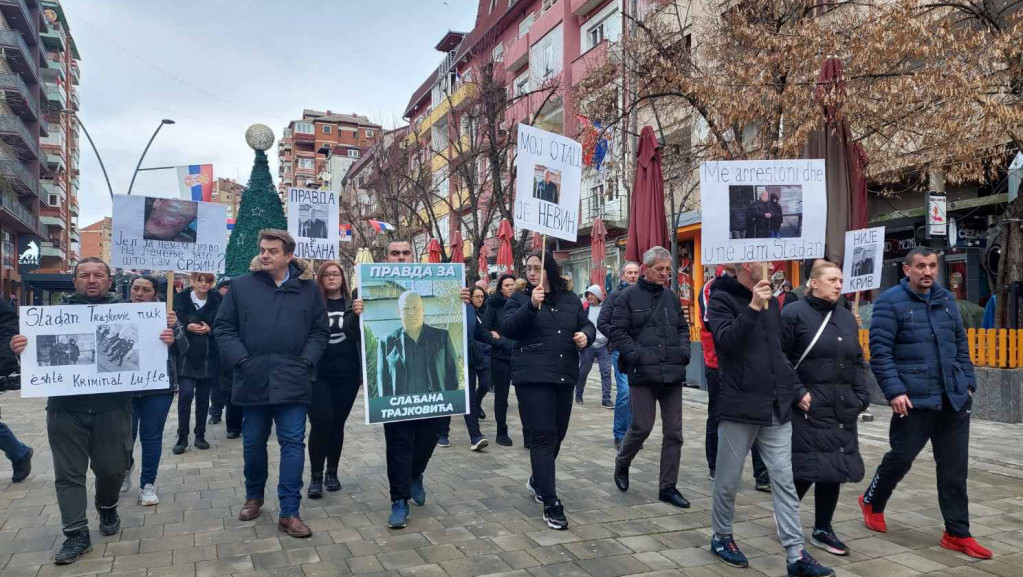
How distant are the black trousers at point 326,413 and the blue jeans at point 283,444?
26.5 inches

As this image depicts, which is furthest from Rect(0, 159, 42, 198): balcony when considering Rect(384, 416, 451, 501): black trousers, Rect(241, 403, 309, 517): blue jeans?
Rect(384, 416, 451, 501): black trousers

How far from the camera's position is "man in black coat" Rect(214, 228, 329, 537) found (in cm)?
507

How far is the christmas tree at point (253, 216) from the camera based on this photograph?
2094cm

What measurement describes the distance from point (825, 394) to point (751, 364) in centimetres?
53

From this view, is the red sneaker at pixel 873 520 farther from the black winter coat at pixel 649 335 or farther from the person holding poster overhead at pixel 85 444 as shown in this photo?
the person holding poster overhead at pixel 85 444

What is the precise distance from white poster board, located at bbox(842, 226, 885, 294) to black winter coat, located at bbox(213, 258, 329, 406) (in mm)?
5648

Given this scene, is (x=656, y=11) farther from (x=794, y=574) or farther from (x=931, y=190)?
(x=794, y=574)

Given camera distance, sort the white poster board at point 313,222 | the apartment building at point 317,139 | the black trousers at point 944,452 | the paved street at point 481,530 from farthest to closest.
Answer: the apartment building at point 317,139
the white poster board at point 313,222
the black trousers at point 944,452
the paved street at point 481,530

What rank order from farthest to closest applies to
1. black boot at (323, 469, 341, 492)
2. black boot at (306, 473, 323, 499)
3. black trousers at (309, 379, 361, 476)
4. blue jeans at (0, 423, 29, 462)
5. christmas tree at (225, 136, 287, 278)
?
1. christmas tree at (225, 136, 287, 278)
2. blue jeans at (0, 423, 29, 462)
3. black boot at (323, 469, 341, 492)
4. black boot at (306, 473, 323, 499)
5. black trousers at (309, 379, 361, 476)

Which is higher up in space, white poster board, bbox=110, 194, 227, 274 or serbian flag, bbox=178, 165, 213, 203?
serbian flag, bbox=178, 165, 213, 203

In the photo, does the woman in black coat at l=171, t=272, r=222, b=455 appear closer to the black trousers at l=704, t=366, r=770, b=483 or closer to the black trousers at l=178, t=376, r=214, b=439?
the black trousers at l=178, t=376, r=214, b=439

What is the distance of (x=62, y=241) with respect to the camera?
7544 centimetres

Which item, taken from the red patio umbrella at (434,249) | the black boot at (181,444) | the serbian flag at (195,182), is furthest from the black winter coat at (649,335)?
the red patio umbrella at (434,249)

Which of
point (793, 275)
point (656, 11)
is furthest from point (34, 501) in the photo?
point (793, 275)
